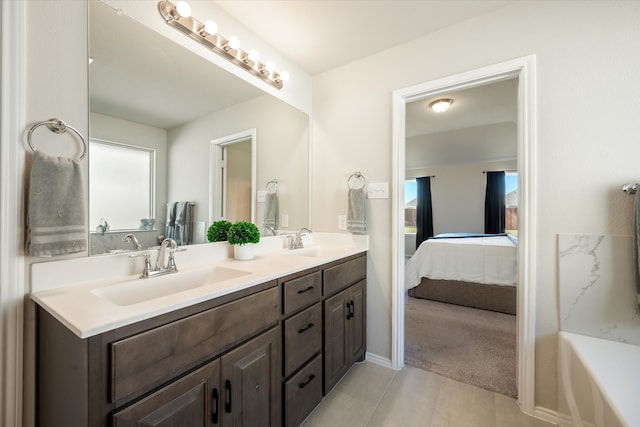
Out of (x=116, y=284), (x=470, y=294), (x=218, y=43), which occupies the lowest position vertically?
(x=470, y=294)

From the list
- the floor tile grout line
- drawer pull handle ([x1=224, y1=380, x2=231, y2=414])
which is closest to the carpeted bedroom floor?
the floor tile grout line

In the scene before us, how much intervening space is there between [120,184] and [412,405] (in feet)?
6.49

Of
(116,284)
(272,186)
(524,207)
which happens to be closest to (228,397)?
(116,284)

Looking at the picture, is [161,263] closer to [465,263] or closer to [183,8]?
[183,8]

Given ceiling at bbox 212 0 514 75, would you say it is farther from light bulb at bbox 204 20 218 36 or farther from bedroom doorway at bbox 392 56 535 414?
bedroom doorway at bbox 392 56 535 414

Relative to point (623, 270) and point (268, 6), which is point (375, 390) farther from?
point (268, 6)

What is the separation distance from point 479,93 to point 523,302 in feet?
7.37

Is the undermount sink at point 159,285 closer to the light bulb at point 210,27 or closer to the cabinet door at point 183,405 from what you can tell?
the cabinet door at point 183,405

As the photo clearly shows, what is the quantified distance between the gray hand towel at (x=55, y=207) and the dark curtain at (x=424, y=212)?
619cm

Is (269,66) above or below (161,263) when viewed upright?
above

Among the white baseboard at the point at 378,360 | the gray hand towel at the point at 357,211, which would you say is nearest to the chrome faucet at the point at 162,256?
the gray hand towel at the point at 357,211

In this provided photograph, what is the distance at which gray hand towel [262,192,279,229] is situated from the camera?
197 cm

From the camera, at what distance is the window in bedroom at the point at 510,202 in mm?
5469

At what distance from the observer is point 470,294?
3066mm
